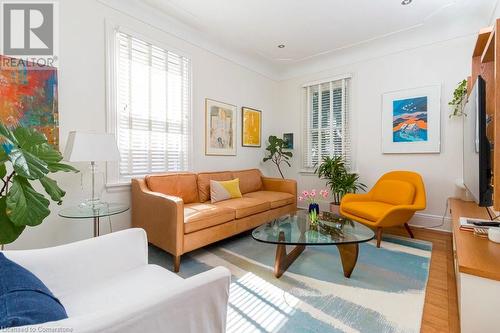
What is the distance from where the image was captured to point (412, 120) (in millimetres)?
3467

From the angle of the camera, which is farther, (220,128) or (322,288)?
(220,128)

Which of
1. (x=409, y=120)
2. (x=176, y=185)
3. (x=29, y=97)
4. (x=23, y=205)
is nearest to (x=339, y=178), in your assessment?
(x=409, y=120)

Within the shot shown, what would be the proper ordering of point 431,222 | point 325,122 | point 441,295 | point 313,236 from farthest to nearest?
point 325,122 < point 431,222 < point 313,236 < point 441,295

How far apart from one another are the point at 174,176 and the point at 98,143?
99cm

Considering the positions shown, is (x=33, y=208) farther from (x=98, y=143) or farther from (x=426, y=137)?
(x=426, y=137)

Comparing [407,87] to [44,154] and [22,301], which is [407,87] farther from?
[22,301]

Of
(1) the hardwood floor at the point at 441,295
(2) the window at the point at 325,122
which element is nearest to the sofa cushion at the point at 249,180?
(2) the window at the point at 325,122

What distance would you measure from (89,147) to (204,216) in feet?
3.95

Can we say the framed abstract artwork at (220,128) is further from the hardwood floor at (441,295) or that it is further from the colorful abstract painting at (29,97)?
the hardwood floor at (441,295)

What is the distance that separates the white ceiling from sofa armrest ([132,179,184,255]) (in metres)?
2.17

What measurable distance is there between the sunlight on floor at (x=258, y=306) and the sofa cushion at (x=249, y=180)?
1883 mm

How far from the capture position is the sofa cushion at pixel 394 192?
9.84 ft

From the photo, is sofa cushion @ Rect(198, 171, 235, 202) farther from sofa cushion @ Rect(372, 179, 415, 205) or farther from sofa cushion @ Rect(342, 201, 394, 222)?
sofa cushion @ Rect(372, 179, 415, 205)

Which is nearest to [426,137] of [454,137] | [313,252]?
[454,137]
